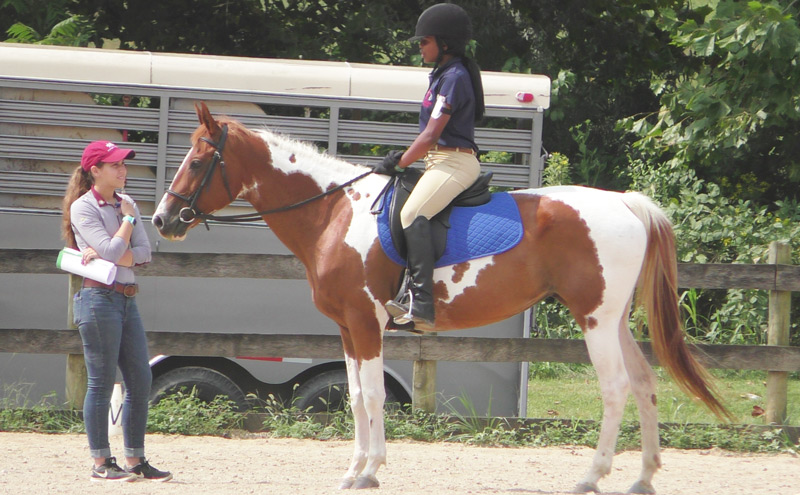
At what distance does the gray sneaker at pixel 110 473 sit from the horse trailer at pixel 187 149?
5.93ft

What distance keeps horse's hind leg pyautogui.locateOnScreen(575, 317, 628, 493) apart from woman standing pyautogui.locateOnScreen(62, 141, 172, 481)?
100.0 inches

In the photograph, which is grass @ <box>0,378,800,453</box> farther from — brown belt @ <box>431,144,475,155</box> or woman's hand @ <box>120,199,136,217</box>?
brown belt @ <box>431,144,475,155</box>

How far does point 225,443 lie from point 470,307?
242 centimetres

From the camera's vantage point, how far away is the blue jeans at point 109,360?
5062 millimetres

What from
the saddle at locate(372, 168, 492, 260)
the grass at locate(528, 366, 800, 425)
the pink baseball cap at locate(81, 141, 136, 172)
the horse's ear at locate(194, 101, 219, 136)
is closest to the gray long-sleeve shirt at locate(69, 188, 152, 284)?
the pink baseball cap at locate(81, 141, 136, 172)

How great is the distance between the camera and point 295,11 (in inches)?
484

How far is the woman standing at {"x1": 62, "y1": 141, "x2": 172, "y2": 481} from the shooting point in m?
5.05

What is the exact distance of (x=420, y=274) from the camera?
5.17m

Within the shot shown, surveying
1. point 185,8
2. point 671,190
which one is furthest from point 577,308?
point 185,8

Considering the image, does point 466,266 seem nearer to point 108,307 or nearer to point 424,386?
point 424,386

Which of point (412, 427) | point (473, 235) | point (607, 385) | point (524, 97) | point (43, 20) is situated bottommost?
point (412, 427)

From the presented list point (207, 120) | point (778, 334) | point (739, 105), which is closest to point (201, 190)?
point (207, 120)

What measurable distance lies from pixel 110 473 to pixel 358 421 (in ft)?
4.84

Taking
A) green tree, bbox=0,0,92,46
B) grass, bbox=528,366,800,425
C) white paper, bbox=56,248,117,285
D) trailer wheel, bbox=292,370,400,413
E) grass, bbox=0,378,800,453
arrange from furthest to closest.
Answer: green tree, bbox=0,0,92,46
grass, bbox=528,366,800,425
trailer wheel, bbox=292,370,400,413
grass, bbox=0,378,800,453
white paper, bbox=56,248,117,285
